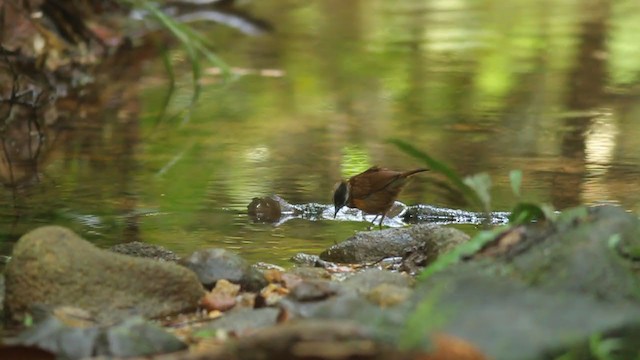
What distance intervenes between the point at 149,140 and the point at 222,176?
102 centimetres

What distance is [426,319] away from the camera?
6.63 ft

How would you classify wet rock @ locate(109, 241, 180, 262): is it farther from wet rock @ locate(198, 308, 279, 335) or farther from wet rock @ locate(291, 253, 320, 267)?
wet rock @ locate(198, 308, 279, 335)

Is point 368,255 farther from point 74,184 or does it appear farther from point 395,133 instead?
point 395,133

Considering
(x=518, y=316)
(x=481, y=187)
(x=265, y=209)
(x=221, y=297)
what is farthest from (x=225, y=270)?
(x=518, y=316)

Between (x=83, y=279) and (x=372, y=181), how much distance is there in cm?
122

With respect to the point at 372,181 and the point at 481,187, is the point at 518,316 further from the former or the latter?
the point at 372,181

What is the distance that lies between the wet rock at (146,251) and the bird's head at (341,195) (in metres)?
0.62

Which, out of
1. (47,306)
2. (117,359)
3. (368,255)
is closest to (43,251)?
(47,306)

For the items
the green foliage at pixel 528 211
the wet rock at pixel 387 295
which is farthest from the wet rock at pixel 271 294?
the green foliage at pixel 528 211

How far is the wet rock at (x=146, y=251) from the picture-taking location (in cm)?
358

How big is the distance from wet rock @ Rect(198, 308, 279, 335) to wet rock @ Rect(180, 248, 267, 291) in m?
0.40

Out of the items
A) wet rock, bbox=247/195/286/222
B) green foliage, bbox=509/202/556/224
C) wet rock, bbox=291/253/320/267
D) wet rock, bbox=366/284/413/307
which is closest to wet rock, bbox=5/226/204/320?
wet rock, bbox=366/284/413/307

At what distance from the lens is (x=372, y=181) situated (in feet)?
13.0

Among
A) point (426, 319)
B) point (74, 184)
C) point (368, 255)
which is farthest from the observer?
point (74, 184)
